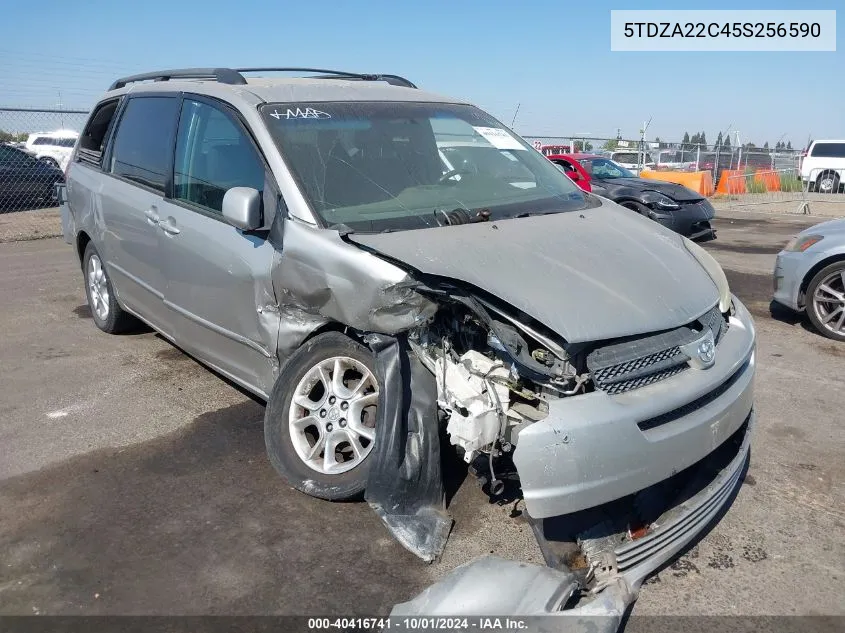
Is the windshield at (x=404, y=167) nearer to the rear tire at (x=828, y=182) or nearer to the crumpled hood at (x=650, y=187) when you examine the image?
the crumpled hood at (x=650, y=187)

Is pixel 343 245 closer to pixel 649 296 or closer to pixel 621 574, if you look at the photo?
pixel 649 296

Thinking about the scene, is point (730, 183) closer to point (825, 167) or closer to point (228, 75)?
point (825, 167)

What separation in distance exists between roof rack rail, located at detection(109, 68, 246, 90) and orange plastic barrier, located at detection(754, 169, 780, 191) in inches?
777

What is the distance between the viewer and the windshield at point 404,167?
3578mm

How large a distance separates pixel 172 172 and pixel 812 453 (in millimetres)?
4008

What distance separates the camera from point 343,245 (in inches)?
127

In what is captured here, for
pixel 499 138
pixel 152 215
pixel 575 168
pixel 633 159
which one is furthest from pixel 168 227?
pixel 633 159

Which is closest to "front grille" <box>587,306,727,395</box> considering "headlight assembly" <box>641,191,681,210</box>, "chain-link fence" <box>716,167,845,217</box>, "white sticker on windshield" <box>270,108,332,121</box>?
"white sticker on windshield" <box>270,108,332,121</box>

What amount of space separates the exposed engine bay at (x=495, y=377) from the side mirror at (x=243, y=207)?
110cm

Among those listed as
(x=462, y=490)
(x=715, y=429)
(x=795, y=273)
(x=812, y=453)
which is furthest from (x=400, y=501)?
(x=795, y=273)

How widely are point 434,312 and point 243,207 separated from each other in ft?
3.69

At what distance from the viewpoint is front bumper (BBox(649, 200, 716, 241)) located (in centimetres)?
1100

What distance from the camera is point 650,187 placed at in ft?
38.4

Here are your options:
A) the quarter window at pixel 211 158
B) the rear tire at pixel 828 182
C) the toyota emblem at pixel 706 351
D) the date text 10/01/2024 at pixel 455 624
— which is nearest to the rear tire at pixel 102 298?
the quarter window at pixel 211 158
